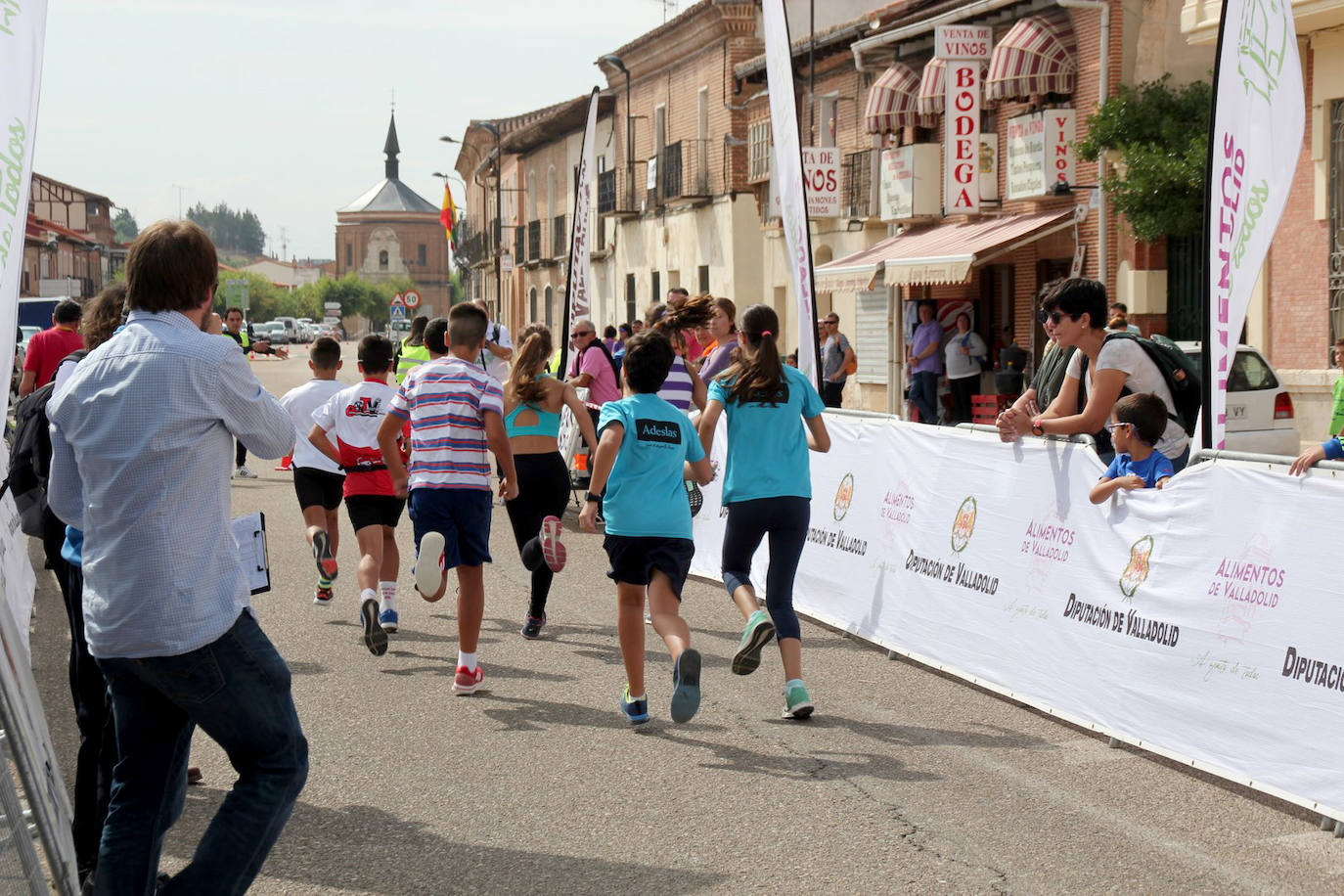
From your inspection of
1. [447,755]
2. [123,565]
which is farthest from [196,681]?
[447,755]

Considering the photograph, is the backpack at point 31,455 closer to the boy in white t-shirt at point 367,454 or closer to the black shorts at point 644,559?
the black shorts at point 644,559

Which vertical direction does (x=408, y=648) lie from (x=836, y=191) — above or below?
below

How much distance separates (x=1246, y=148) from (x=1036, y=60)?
17203mm

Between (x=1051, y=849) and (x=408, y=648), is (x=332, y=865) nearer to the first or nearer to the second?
(x=1051, y=849)

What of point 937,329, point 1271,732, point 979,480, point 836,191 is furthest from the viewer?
point 836,191

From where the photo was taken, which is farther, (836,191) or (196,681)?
(836,191)

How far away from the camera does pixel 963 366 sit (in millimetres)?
23156

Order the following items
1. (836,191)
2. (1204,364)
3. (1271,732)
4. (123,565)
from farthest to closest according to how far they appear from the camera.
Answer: (836,191) → (1204,364) → (1271,732) → (123,565)

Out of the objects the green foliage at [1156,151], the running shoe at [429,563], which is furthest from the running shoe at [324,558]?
the green foliage at [1156,151]

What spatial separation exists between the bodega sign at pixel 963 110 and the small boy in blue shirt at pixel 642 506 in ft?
65.3

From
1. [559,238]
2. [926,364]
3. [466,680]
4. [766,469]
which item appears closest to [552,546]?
[466,680]

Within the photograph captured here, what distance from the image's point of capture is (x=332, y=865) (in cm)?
503

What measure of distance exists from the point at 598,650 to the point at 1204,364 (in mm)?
3524

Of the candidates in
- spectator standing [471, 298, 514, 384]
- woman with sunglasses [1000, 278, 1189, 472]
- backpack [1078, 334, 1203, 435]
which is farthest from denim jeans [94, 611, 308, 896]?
spectator standing [471, 298, 514, 384]
